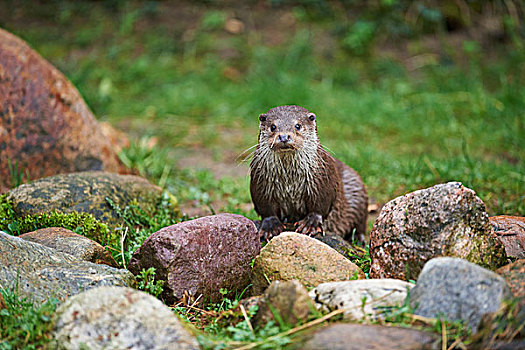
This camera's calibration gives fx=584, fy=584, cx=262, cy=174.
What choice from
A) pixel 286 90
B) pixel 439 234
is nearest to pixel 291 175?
pixel 439 234

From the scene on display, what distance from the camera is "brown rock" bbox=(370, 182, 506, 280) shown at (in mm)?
2633

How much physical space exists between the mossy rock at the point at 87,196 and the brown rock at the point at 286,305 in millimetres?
1671

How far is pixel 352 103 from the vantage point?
24.2 ft

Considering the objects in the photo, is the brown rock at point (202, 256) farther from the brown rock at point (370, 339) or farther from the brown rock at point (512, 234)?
the brown rock at point (512, 234)

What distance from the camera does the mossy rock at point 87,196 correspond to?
351 cm

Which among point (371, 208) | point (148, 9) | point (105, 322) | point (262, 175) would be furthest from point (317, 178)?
point (148, 9)

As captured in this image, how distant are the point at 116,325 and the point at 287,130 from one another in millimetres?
1614

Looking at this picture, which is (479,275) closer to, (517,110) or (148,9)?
(517,110)

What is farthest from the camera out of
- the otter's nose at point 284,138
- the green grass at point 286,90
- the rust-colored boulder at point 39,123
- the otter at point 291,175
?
the green grass at point 286,90

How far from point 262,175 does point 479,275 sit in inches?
Result: 62.8

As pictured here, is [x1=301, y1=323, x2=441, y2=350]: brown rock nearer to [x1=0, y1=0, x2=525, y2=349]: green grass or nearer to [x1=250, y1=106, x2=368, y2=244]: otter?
[x1=250, y1=106, x2=368, y2=244]: otter

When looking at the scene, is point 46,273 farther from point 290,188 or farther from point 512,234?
point 512,234

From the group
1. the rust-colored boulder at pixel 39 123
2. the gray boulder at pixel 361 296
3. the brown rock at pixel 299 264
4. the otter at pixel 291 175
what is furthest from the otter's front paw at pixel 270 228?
the rust-colored boulder at pixel 39 123

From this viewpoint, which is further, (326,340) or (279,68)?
(279,68)
